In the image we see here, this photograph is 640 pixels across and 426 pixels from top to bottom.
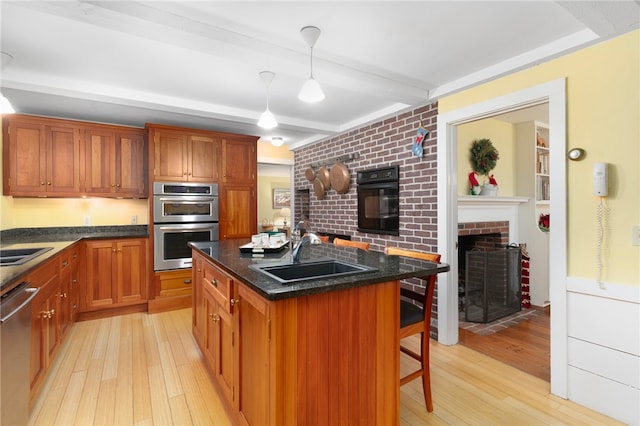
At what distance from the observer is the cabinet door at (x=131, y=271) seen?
11.8 feet

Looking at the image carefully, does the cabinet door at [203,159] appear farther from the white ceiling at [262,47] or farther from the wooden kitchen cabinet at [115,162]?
the white ceiling at [262,47]

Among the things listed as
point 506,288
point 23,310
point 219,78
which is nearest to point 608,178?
point 506,288

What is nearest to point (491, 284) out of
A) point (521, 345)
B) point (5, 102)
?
point (521, 345)

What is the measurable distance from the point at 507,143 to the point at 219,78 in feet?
11.7

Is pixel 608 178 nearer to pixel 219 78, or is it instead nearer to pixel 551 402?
pixel 551 402

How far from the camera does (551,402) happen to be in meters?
2.06

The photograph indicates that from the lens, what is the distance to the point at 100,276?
348 cm

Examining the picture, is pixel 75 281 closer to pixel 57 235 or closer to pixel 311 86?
pixel 57 235

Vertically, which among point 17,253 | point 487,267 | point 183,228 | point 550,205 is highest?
point 550,205

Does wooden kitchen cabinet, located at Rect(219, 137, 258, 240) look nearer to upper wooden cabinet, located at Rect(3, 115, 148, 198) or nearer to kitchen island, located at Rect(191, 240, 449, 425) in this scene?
upper wooden cabinet, located at Rect(3, 115, 148, 198)

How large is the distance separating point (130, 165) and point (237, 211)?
1.35m

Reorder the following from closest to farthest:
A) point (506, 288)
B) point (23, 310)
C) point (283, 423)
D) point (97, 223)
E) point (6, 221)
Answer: point (283, 423)
point (23, 310)
point (6, 221)
point (506, 288)
point (97, 223)

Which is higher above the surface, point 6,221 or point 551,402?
point 6,221

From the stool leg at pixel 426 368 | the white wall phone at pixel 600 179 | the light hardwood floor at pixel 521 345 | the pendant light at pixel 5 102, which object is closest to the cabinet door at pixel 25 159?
the pendant light at pixel 5 102
